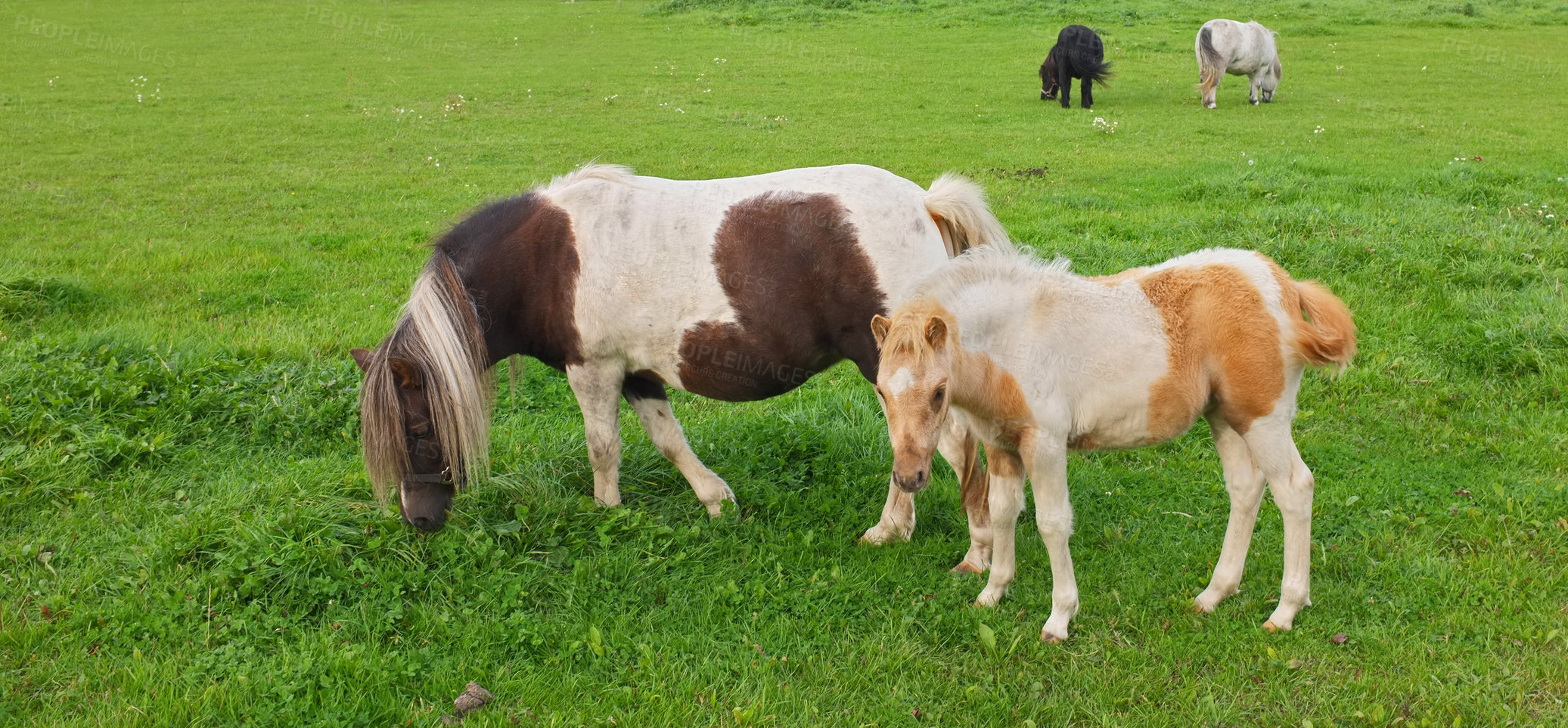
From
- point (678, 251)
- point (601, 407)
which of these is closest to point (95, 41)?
point (601, 407)

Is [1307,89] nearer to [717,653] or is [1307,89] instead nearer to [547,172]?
[547,172]

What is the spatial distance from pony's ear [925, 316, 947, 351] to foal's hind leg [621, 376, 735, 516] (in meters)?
1.86

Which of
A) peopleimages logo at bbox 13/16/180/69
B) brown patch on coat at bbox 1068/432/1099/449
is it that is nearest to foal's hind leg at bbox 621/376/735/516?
brown patch on coat at bbox 1068/432/1099/449

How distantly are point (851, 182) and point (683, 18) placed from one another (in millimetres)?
24201

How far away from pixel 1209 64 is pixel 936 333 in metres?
17.0

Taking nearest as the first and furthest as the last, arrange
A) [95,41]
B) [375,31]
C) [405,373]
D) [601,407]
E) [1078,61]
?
1. [405,373]
2. [601,407]
3. [1078,61]
4. [95,41]
5. [375,31]

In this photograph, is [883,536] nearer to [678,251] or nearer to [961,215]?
[961,215]

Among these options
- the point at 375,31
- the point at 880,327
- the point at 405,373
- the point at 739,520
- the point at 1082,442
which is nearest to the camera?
the point at 880,327

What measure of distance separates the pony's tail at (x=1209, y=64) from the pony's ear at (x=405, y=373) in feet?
56.0

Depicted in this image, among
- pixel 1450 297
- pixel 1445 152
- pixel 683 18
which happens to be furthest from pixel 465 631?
pixel 683 18

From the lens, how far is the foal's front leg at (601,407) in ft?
15.8

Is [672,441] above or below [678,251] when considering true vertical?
below

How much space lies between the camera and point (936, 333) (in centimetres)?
358

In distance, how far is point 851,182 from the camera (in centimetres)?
463
